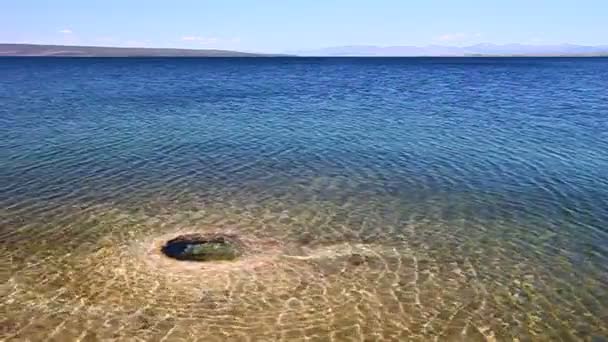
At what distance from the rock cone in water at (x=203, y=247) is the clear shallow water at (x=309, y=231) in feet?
1.51

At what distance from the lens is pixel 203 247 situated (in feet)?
55.4

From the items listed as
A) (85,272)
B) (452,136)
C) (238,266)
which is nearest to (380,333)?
(238,266)

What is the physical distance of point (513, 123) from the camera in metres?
42.2

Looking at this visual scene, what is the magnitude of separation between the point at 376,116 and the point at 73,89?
46347 mm

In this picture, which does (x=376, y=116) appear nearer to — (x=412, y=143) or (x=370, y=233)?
(x=412, y=143)

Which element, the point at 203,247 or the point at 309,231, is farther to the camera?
the point at 309,231

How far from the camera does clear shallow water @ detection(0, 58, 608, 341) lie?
1281 cm

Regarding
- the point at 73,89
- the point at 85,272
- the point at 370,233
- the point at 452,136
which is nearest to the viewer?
the point at 85,272

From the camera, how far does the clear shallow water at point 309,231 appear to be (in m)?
12.8

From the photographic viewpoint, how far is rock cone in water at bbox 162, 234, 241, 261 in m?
16.3

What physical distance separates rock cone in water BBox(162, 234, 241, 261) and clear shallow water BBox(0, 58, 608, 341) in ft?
1.51

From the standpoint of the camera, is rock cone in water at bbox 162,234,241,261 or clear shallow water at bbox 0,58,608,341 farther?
rock cone in water at bbox 162,234,241,261

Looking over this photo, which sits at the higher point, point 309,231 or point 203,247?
point 203,247

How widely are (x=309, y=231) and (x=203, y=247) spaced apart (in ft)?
12.7
